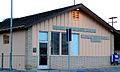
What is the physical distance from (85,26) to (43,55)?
16.8 feet

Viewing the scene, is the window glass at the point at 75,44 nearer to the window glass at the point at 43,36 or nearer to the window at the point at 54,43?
the window at the point at 54,43

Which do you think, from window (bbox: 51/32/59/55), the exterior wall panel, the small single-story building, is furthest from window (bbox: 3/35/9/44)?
window (bbox: 51/32/59/55)

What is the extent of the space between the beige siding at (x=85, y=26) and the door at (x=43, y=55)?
66 centimetres

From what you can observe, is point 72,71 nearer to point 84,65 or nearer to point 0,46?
point 84,65

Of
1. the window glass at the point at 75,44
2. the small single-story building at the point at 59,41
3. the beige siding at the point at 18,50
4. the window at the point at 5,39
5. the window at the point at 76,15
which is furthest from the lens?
the window at the point at 5,39

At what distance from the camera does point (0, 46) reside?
22469 mm

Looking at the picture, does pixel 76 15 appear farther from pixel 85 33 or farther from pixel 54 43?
pixel 54 43

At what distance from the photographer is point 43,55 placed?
64.6 feet

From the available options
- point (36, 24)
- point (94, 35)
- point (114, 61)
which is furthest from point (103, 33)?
point (36, 24)

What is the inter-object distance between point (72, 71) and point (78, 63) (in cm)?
276

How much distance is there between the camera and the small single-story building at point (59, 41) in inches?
753

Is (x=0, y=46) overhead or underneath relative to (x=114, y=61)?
overhead

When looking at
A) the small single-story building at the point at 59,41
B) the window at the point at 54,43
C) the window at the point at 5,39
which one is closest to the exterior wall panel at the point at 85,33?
the small single-story building at the point at 59,41

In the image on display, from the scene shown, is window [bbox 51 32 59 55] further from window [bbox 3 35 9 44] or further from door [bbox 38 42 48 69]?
window [bbox 3 35 9 44]
